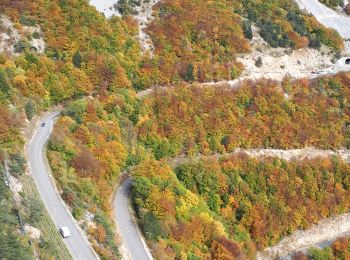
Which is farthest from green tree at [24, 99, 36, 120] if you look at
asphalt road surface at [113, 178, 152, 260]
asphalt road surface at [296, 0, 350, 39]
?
asphalt road surface at [296, 0, 350, 39]

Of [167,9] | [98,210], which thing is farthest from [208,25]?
[98,210]

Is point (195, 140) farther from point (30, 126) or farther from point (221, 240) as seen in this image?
point (30, 126)

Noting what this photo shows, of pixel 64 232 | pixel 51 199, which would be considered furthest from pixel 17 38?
pixel 64 232

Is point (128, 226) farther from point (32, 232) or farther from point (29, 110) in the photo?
point (29, 110)

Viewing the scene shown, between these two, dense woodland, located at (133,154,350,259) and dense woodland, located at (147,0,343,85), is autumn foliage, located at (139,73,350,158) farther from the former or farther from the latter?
dense woodland, located at (147,0,343,85)

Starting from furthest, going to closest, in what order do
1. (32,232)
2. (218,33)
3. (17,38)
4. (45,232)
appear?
(218,33) → (17,38) → (45,232) → (32,232)

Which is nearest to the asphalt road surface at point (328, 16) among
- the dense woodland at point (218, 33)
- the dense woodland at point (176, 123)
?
the dense woodland at point (218, 33)
